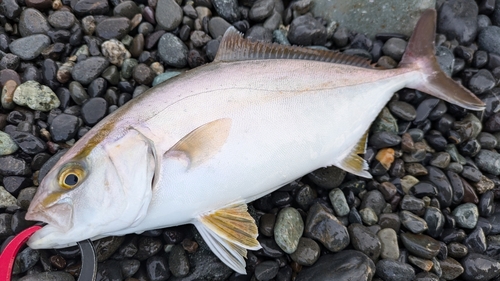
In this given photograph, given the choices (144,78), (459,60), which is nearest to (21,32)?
(144,78)

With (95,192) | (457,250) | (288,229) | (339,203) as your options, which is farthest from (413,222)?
(95,192)

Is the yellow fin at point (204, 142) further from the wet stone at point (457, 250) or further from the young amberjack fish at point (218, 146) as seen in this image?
the wet stone at point (457, 250)

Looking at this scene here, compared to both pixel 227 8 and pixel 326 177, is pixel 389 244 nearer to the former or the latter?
pixel 326 177

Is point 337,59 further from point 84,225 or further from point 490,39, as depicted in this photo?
point 84,225

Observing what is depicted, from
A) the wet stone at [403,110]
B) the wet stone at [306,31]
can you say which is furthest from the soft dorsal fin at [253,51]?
the wet stone at [403,110]

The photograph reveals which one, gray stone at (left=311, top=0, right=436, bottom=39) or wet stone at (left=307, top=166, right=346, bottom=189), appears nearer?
wet stone at (left=307, top=166, right=346, bottom=189)

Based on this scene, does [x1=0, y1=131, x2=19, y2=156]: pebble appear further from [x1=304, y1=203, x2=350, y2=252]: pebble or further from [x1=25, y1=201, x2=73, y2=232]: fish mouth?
[x1=304, y1=203, x2=350, y2=252]: pebble

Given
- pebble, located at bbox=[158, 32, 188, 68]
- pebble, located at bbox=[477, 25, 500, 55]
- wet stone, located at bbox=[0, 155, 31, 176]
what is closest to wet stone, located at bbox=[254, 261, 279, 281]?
pebble, located at bbox=[158, 32, 188, 68]
